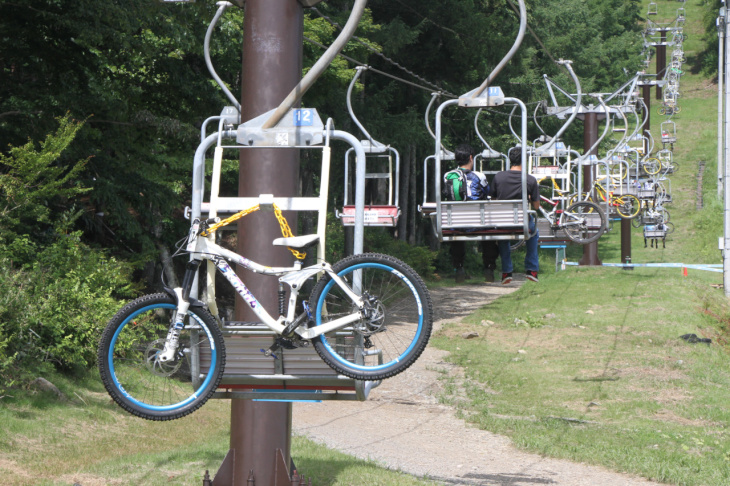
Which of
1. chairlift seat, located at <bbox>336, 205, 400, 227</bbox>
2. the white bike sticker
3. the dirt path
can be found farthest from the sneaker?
the white bike sticker

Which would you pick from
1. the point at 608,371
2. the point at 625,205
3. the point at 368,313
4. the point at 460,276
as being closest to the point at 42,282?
the point at 368,313

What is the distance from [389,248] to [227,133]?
A: 1071 inches

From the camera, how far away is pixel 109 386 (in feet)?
18.1

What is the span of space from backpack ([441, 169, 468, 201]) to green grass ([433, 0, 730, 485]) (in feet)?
11.2

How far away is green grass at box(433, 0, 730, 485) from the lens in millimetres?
12711

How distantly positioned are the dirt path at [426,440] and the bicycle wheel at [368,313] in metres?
5.39

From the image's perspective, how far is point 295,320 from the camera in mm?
5531

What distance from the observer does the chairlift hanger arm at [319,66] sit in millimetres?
6051

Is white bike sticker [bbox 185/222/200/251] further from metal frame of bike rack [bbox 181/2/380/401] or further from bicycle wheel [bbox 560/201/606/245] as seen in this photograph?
bicycle wheel [bbox 560/201/606/245]

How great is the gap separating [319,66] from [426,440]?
8120 millimetres

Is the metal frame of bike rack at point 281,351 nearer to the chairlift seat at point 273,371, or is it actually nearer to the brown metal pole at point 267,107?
the chairlift seat at point 273,371

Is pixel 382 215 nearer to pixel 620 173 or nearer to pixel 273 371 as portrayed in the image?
pixel 620 173

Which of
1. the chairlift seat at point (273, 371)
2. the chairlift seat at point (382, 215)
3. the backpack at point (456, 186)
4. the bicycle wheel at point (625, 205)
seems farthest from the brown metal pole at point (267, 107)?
the bicycle wheel at point (625, 205)

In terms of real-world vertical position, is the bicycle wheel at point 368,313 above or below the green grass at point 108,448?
above
